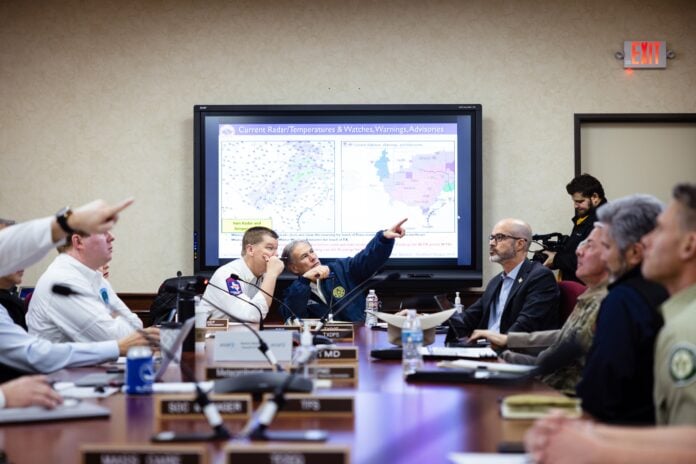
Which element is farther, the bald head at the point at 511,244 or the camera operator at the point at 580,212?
the camera operator at the point at 580,212

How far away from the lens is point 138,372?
2205 millimetres

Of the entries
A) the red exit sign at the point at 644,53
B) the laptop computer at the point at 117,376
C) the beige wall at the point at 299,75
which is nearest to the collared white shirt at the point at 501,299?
the beige wall at the point at 299,75

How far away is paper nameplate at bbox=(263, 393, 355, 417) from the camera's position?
1.83 metres

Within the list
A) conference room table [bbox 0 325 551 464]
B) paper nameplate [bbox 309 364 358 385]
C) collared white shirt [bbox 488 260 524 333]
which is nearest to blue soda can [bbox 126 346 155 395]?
conference room table [bbox 0 325 551 464]

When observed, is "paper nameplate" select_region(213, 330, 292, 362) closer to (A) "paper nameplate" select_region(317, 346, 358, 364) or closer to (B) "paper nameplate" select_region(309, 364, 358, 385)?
(A) "paper nameplate" select_region(317, 346, 358, 364)

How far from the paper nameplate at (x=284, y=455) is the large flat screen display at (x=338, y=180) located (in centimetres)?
465

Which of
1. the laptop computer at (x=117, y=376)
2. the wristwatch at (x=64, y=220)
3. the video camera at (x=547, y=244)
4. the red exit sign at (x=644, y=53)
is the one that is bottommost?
the laptop computer at (x=117, y=376)

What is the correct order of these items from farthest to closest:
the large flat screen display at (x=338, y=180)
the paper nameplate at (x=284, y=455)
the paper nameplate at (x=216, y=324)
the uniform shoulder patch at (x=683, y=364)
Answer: the large flat screen display at (x=338, y=180)
the paper nameplate at (x=216, y=324)
the uniform shoulder patch at (x=683, y=364)
the paper nameplate at (x=284, y=455)

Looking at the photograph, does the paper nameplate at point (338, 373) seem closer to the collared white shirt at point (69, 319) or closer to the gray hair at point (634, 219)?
the gray hair at point (634, 219)

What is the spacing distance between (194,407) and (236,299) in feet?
9.06

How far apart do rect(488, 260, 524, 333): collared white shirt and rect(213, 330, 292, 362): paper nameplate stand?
1.98 meters

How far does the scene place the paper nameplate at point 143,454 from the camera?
1.37m

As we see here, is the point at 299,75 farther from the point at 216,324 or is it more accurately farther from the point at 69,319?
the point at 69,319

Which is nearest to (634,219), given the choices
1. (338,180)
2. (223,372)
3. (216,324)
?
(223,372)
